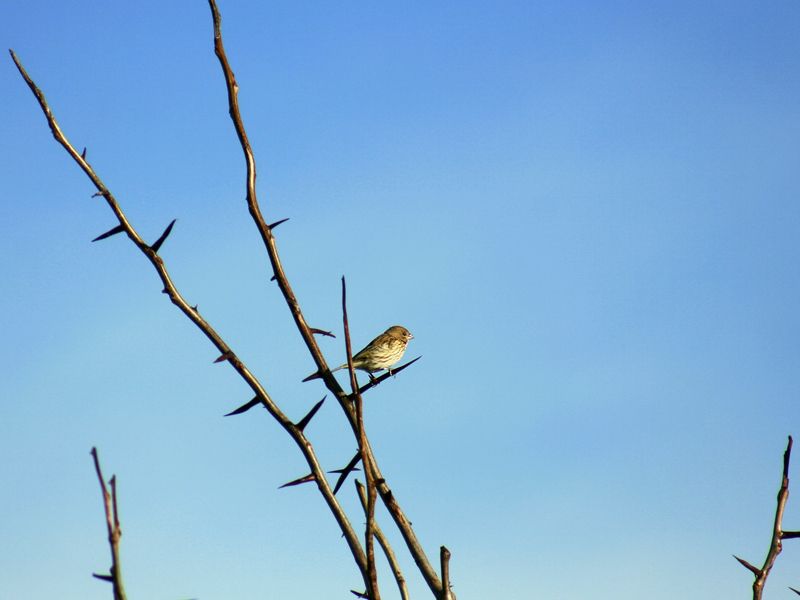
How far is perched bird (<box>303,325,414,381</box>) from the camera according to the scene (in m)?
20.3

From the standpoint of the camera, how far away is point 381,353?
67.4 ft

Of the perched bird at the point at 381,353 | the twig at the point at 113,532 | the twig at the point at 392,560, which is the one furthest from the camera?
the perched bird at the point at 381,353

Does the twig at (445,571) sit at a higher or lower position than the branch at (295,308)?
lower

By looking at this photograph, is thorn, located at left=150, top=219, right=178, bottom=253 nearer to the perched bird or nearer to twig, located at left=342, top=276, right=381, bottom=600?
twig, located at left=342, top=276, right=381, bottom=600

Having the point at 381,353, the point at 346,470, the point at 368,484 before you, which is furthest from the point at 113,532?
the point at 381,353

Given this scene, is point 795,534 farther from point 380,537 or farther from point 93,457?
point 93,457

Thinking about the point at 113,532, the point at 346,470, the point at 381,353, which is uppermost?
the point at 381,353

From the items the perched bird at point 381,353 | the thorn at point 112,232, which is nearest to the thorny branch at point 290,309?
the thorn at point 112,232

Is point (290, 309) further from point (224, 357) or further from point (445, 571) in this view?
point (445, 571)

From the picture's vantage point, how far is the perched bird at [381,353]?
20.3m

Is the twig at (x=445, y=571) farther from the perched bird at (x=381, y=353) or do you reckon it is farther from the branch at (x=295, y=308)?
the perched bird at (x=381, y=353)

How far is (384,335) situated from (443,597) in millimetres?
17963

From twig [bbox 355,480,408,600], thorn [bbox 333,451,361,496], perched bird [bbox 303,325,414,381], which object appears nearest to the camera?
twig [bbox 355,480,408,600]

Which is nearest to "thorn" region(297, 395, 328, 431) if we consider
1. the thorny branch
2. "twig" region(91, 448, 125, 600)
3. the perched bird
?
the thorny branch
